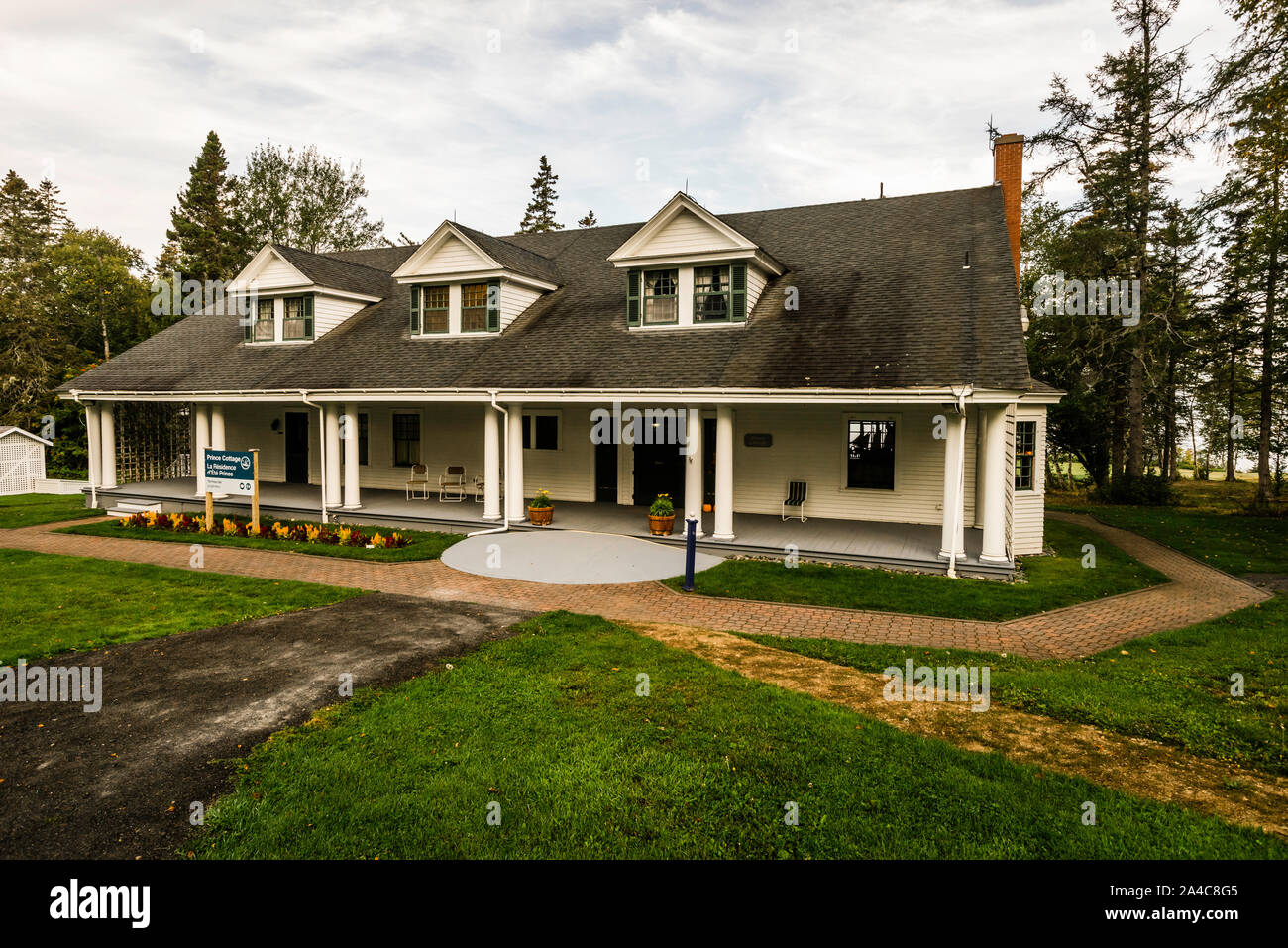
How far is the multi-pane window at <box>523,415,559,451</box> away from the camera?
19297 millimetres

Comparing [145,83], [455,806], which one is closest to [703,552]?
[455,806]

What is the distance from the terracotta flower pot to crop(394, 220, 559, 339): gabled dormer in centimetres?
757

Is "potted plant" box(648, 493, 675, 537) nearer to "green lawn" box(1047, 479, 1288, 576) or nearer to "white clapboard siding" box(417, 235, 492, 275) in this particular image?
"white clapboard siding" box(417, 235, 492, 275)

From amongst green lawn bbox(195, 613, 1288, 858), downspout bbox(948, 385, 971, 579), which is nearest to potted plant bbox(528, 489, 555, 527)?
downspout bbox(948, 385, 971, 579)

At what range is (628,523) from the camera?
52.6 ft

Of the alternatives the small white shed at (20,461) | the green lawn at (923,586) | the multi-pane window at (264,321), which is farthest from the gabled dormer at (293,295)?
the green lawn at (923,586)

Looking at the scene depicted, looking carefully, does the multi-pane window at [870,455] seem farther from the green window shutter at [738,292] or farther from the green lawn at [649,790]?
the green lawn at [649,790]

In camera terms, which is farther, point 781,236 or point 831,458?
point 781,236

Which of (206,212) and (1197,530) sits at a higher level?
(206,212)

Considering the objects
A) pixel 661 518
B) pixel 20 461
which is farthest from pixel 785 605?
pixel 20 461

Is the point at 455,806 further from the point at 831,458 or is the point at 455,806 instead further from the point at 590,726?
the point at 831,458

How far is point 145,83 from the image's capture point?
54.2 feet

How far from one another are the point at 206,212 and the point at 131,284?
745cm
